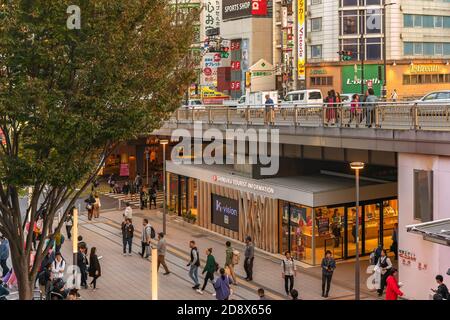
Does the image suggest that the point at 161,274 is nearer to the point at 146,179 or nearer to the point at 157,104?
the point at 157,104

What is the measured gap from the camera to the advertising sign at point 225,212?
2958 centimetres

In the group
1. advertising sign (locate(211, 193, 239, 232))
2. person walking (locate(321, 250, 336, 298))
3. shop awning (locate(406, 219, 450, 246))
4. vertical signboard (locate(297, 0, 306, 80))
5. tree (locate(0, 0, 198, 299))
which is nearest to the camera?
tree (locate(0, 0, 198, 299))

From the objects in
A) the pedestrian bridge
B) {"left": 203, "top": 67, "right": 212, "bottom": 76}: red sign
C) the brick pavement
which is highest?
{"left": 203, "top": 67, "right": 212, "bottom": 76}: red sign

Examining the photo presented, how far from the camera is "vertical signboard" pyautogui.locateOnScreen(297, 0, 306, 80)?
6216cm

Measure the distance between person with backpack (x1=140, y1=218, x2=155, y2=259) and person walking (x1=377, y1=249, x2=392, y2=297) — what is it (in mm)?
9617

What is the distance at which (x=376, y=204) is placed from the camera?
84.1ft

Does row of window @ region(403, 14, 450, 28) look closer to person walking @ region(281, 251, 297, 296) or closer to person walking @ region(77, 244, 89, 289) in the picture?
person walking @ region(281, 251, 297, 296)

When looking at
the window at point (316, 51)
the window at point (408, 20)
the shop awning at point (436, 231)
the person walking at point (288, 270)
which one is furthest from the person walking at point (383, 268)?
the window at point (408, 20)

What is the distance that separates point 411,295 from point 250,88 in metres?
Result: 50.4

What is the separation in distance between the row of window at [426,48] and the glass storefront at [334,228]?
3998 centimetres

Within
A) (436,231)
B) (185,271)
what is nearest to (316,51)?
(185,271)

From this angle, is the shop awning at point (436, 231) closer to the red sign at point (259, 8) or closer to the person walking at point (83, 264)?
the person walking at point (83, 264)

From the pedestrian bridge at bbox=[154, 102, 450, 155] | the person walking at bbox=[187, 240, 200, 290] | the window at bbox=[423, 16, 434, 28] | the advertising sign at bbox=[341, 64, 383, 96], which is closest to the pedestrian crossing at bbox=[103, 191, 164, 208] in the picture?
the pedestrian bridge at bbox=[154, 102, 450, 155]
